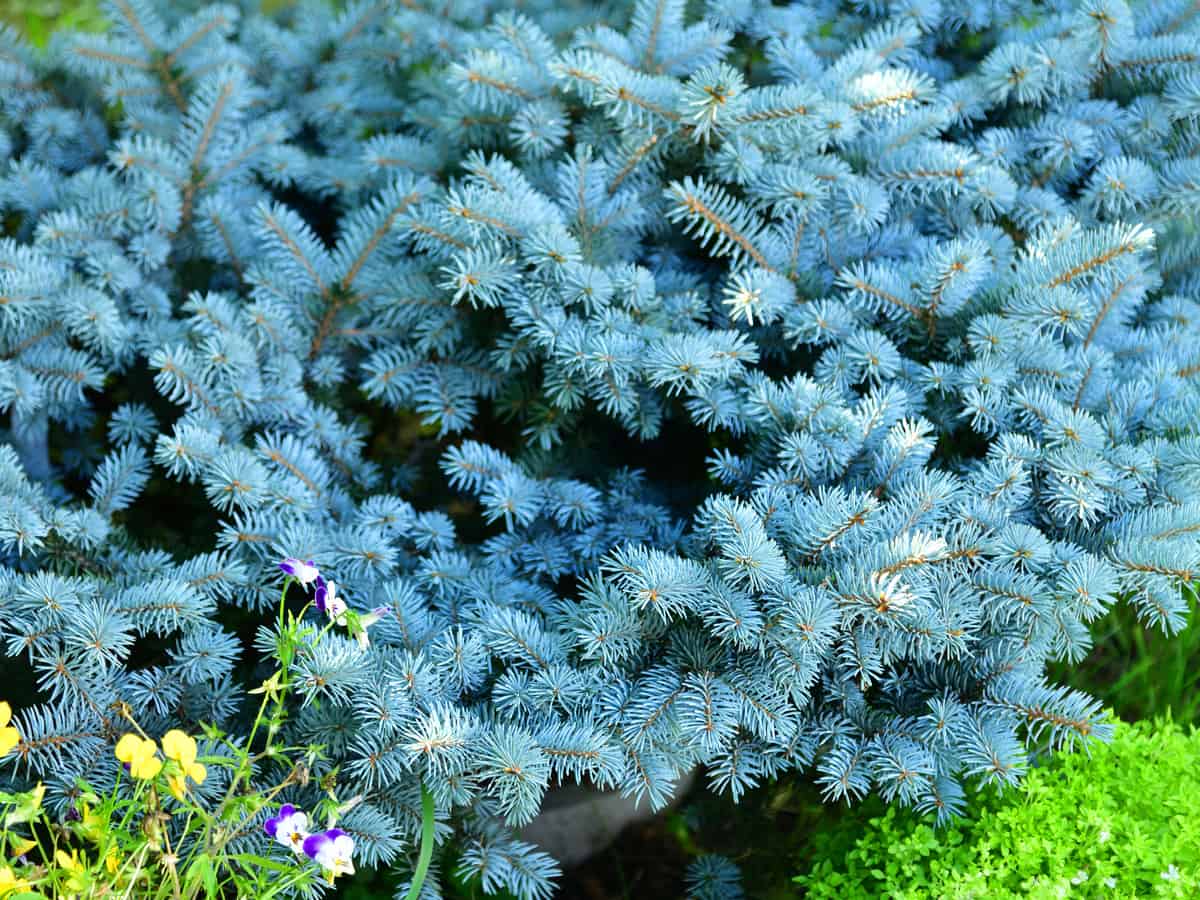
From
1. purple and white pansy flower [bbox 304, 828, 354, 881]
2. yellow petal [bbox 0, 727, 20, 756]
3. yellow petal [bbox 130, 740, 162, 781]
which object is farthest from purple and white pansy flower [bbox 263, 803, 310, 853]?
yellow petal [bbox 0, 727, 20, 756]

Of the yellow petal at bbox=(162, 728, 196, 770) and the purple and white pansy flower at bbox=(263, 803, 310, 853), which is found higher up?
the yellow petal at bbox=(162, 728, 196, 770)

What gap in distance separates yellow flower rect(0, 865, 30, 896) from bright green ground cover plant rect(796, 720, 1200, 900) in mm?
909

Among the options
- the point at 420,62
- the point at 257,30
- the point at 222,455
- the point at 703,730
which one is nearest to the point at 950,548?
the point at 703,730

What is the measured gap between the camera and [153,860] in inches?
50.2

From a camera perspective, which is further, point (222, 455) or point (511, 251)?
point (511, 251)

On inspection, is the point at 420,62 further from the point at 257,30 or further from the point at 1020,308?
the point at 1020,308

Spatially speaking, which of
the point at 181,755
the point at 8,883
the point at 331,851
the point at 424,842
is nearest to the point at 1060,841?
the point at 424,842

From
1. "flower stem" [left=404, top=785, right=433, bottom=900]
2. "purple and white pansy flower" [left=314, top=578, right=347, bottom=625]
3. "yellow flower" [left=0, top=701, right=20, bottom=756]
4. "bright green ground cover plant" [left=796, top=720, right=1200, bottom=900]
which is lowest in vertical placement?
"flower stem" [left=404, top=785, right=433, bottom=900]

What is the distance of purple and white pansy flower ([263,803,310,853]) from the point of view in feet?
3.62

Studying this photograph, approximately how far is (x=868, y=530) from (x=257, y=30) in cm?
157

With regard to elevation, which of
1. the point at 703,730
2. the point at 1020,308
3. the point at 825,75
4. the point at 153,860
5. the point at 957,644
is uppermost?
the point at 825,75

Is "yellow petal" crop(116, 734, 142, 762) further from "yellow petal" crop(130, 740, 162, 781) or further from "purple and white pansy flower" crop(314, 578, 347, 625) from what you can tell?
"purple and white pansy flower" crop(314, 578, 347, 625)

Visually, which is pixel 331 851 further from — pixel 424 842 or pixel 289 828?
pixel 424 842

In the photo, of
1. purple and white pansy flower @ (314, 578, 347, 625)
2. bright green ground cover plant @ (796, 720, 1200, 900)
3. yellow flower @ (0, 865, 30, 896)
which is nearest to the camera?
yellow flower @ (0, 865, 30, 896)
